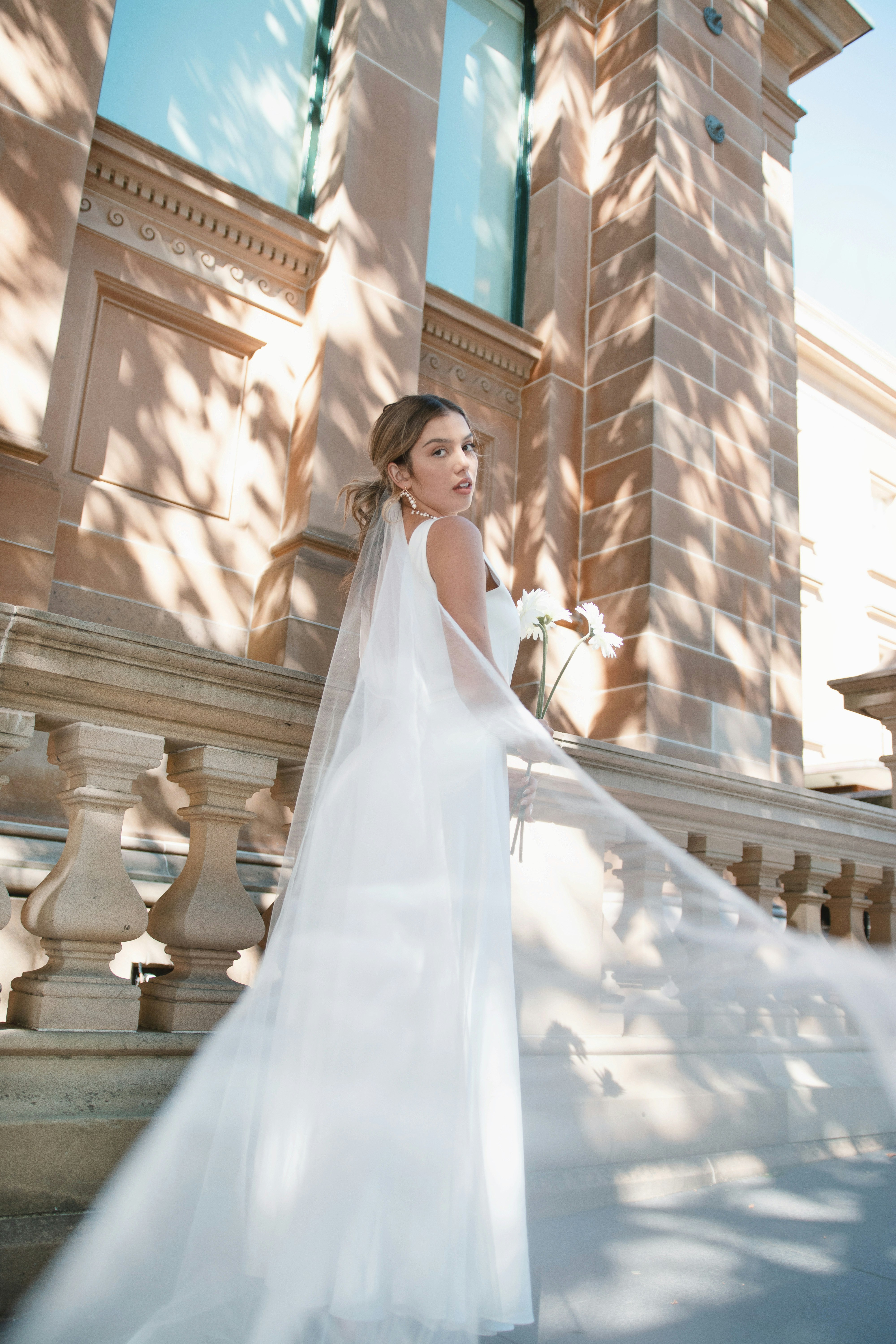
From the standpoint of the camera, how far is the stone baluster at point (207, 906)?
8.00 feet

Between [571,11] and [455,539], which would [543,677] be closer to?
[455,539]

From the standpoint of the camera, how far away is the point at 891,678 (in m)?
5.28

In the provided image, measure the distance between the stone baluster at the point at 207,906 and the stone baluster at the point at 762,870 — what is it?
2048 mm

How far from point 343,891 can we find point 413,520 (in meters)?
1.01

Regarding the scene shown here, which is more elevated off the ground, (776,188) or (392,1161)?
(776,188)

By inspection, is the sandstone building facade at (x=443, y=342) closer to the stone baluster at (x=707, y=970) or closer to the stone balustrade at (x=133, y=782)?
the stone balustrade at (x=133, y=782)

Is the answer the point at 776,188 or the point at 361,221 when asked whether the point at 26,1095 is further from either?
the point at 776,188

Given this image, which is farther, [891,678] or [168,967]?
[891,678]

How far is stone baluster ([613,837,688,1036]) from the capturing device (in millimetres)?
2416

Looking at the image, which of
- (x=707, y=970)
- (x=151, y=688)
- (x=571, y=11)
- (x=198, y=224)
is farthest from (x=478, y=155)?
(x=707, y=970)

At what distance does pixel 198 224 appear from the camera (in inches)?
203

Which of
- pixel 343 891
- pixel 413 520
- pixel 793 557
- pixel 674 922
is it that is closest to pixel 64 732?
pixel 343 891

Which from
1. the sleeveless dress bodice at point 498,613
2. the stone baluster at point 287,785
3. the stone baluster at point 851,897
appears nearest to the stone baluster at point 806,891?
the stone baluster at point 851,897

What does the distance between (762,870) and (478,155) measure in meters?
5.40
